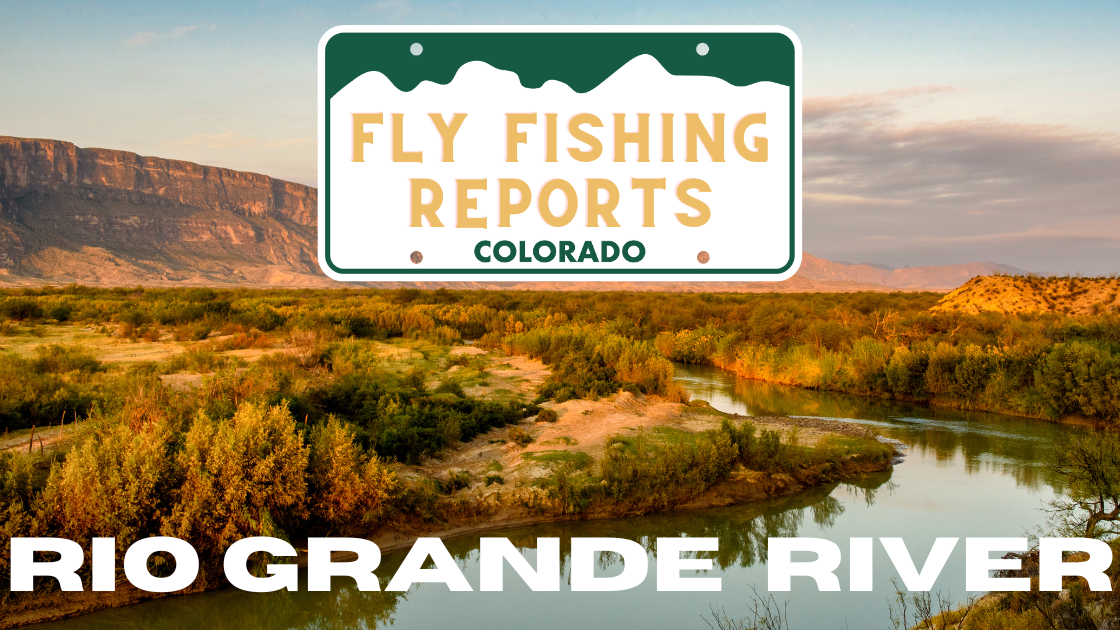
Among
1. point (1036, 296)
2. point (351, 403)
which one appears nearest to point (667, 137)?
point (351, 403)

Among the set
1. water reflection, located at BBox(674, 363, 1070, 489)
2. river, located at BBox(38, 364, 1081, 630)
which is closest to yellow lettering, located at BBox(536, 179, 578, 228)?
river, located at BBox(38, 364, 1081, 630)

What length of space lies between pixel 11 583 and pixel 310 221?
199 meters

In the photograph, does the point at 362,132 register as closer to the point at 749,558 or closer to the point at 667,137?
the point at 667,137

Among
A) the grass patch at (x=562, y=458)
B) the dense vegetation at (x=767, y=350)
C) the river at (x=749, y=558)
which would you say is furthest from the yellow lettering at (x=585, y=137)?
the dense vegetation at (x=767, y=350)

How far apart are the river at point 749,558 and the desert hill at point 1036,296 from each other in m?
23.6

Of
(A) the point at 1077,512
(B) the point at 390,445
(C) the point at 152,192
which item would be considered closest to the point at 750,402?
(A) the point at 1077,512

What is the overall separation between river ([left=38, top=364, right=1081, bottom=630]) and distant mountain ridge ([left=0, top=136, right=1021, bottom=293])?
79748 mm

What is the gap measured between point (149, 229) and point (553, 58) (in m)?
152

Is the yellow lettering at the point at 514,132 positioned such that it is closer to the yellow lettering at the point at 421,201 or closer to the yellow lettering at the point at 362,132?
the yellow lettering at the point at 421,201

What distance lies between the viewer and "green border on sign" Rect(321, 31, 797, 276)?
5230 millimetres

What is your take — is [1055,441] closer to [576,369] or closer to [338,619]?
[576,369]

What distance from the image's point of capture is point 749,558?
9.58m

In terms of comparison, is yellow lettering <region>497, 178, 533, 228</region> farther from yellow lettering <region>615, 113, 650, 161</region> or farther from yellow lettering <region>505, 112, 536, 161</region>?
yellow lettering <region>615, 113, 650, 161</region>

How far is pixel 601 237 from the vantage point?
5484mm
